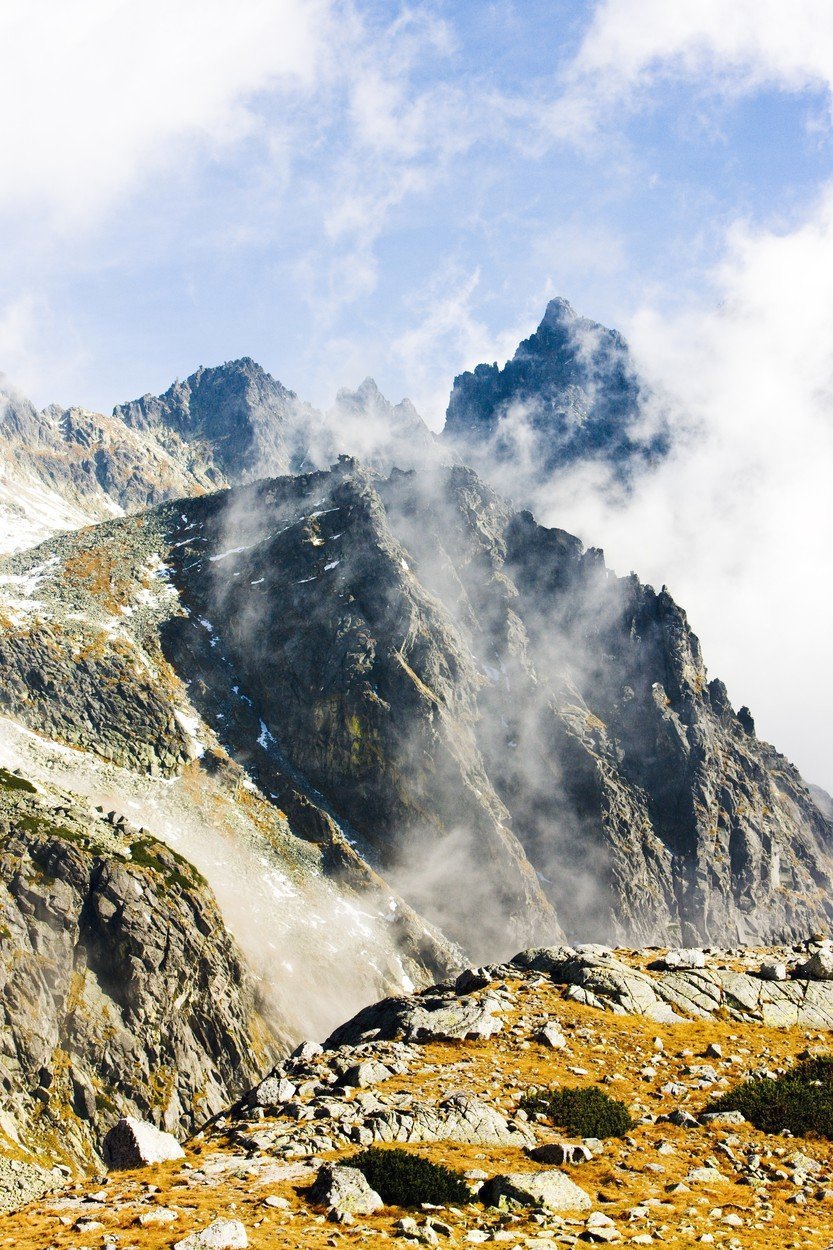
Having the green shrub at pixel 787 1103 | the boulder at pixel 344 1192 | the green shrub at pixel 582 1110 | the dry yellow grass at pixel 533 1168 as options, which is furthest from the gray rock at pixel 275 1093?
the green shrub at pixel 787 1103

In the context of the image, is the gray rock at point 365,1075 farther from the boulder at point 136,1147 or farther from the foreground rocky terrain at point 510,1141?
the boulder at point 136,1147

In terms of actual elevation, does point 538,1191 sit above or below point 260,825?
below

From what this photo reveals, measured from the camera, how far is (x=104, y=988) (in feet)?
276

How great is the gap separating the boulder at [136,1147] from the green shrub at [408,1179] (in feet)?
18.7

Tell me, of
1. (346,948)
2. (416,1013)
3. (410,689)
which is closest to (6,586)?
(410,689)

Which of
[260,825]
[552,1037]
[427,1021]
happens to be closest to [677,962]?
[552,1037]

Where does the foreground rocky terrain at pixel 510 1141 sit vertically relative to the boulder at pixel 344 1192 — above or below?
below

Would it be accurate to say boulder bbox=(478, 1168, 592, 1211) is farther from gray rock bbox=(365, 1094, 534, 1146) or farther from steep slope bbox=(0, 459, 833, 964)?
steep slope bbox=(0, 459, 833, 964)

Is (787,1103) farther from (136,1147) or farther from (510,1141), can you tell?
(136,1147)

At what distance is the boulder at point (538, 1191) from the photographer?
17.2 meters

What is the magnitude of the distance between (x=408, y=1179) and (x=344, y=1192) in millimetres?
1653

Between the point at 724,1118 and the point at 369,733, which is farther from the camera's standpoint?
the point at 369,733

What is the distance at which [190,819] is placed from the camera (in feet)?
413

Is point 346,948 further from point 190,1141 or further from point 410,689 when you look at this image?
point 190,1141
